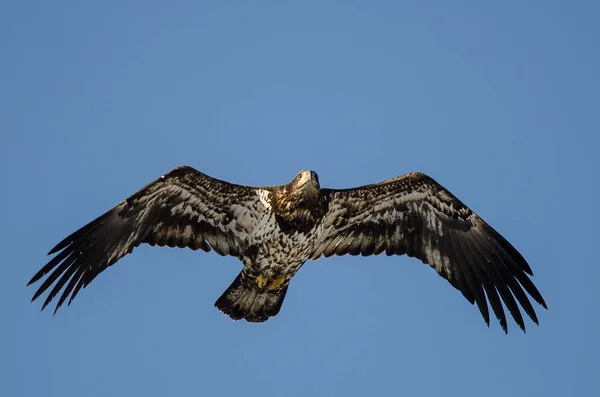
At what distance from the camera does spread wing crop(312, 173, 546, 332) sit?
1727cm

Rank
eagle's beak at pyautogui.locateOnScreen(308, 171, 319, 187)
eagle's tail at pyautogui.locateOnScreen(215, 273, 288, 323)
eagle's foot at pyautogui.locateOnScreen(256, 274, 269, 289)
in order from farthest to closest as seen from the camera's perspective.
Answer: eagle's tail at pyautogui.locateOnScreen(215, 273, 288, 323), eagle's foot at pyautogui.locateOnScreen(256, 274, 269, 289), eagle's beak at pyautogui.locateOnScreen(308, 171, 319, 187)

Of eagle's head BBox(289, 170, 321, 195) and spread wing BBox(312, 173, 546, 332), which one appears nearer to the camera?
eagle's head BBox(289, 170, 321, 195)

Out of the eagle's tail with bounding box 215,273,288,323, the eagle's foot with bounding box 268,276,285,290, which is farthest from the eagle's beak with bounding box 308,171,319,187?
the eagle's tail with bounding box 215,273,288,323

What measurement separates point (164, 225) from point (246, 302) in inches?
65.1

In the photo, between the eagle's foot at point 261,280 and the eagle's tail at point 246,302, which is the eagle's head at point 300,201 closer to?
the eagle's foot at point 261,280

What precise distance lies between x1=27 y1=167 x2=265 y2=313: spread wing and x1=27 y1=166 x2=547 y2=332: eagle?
0.01m

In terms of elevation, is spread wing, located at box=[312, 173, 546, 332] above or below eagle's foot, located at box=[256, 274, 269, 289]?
above

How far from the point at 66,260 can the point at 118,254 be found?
0.73 m

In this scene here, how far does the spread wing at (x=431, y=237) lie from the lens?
17.3 meters

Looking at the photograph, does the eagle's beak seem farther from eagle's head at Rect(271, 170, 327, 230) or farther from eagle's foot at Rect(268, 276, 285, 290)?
eagle's foot at Rect(268, 276, 285, 290)

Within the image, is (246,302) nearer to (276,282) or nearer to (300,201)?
(276,282)

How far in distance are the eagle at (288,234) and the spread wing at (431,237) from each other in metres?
0.02

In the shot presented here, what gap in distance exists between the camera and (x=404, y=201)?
17562 millimetres

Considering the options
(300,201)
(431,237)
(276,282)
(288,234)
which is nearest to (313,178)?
(300,201)
